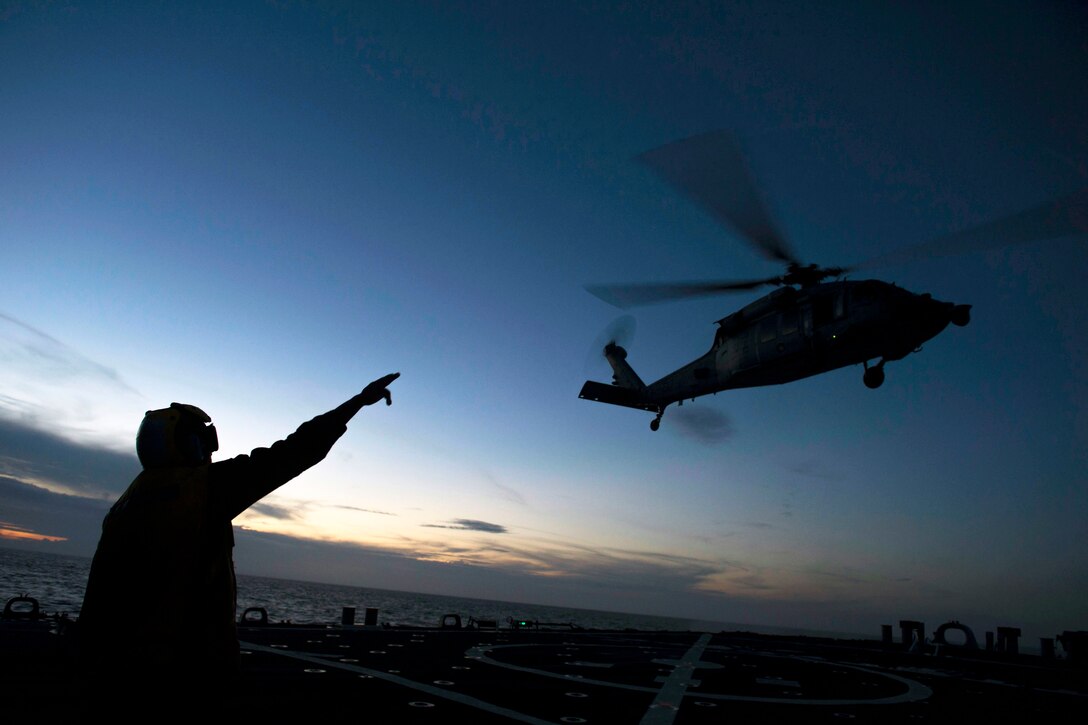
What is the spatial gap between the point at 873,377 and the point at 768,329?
339cm

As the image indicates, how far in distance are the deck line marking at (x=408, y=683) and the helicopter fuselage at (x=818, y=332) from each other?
44.6 feet

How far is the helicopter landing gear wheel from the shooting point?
1888 cm

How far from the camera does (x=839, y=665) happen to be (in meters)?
23.4

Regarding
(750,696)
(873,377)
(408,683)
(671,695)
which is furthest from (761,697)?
(873,377)

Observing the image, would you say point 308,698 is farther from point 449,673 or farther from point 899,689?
point 899,689

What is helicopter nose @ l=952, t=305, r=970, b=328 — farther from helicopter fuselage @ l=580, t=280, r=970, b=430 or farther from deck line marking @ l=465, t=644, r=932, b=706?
deck line marking @ l=465, t=644, r=932, b=706

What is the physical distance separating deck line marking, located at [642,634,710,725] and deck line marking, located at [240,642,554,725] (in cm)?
219

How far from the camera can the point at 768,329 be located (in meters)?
20.1

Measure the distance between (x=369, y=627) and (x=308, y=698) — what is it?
60.0ft

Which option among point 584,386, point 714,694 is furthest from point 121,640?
point 584,386

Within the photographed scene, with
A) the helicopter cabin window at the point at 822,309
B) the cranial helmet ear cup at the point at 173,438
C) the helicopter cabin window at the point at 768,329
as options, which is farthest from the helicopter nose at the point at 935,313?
the cranial helmet ear cup at the point at 173,438

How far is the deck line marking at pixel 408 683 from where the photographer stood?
10.3 m

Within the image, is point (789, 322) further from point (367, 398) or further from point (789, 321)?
point (367, 398)

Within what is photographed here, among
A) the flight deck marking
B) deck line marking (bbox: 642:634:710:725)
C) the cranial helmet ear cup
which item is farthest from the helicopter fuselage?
the cranial helmet ear cup
